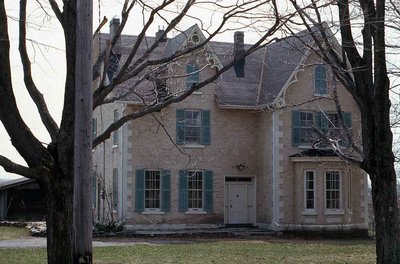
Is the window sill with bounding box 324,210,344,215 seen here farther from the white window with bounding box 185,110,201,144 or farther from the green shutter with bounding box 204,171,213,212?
the white window with bounding box 185,110,201,144

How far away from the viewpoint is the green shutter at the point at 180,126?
99.2ft

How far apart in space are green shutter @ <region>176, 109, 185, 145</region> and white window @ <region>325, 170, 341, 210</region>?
6627mm

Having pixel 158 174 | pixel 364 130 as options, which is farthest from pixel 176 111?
pixel 364 130

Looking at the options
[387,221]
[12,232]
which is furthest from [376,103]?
[12,232]

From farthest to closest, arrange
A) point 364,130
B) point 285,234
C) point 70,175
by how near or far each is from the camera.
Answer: point 285,234 < point 364,130 < point 70,175

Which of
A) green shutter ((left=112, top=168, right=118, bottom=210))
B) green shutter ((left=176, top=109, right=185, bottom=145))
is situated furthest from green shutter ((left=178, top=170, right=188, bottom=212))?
green shutter ((left=112, top=168, right=118, bottom=210))

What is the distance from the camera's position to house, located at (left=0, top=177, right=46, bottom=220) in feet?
130

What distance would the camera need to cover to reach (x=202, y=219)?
30.4m

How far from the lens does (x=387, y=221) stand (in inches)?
559

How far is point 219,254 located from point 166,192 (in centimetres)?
1008

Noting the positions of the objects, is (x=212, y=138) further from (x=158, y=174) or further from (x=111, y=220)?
(x=111, y=220)

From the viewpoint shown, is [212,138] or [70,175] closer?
[70,175]

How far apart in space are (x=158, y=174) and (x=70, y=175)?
19.5m

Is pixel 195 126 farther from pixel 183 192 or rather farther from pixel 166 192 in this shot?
pixel 166 192
